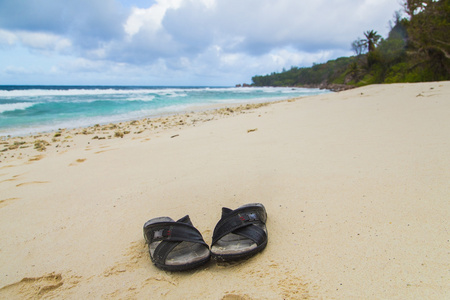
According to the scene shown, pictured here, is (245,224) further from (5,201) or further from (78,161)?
(78,161)

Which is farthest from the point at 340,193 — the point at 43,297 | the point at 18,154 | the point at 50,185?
the point at 18,154

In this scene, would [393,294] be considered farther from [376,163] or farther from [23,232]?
[23,232]

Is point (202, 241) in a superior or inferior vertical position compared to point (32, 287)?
superior

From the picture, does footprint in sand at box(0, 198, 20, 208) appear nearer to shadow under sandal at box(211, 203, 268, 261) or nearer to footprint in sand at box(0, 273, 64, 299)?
footprint in sand at box(0, 273, 64, 299)

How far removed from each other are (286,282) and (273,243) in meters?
0.27

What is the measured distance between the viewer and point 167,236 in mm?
1285

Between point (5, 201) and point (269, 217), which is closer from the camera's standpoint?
Answer: point (269, 217)

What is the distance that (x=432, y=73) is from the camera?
48.1ft

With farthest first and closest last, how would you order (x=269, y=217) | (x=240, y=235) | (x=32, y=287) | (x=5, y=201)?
1. (x=5, y=201)
2. (x=269, y=217)
3. (x=240, y=235)
4. (x=32, y=287)

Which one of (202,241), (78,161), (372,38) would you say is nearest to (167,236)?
(202,241)

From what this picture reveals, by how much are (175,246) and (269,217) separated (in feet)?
2.00

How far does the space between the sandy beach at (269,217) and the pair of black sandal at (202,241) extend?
0.05 m

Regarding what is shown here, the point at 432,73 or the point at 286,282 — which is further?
the point at 432,73

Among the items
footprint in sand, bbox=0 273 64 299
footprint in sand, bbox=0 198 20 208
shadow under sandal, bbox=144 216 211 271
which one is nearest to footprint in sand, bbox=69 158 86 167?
footprint in sand, bbox=0 198 20 208
